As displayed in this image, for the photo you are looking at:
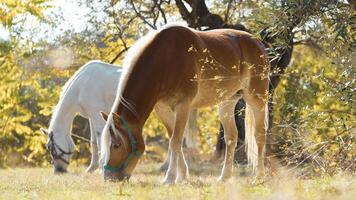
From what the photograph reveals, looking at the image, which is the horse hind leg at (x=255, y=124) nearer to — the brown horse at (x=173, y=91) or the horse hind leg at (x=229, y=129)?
the brown horse at (x=173, y=91)

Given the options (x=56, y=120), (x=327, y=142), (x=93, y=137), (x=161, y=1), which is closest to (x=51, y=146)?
(x=56, y=120)

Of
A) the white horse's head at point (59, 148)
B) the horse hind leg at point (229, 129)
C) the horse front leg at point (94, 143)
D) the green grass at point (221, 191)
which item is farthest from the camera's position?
the horse front leg at point (94, 143)

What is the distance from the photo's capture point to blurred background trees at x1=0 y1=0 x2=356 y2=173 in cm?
671

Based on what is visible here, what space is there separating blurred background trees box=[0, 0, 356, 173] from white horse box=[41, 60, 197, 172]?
9.27 ft

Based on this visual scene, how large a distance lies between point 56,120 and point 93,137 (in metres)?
1.36

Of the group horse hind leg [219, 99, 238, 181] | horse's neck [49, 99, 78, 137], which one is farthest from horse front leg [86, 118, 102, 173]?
horse hind leg [219, 99, 238, 181]

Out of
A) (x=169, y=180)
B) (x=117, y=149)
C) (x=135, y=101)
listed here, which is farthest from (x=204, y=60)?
(x=117, y=149)

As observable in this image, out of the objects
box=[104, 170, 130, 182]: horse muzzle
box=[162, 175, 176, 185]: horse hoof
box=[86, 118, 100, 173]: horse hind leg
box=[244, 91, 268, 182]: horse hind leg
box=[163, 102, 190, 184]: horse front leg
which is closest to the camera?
box=[104, 170, 130, 182]: horse muzzle

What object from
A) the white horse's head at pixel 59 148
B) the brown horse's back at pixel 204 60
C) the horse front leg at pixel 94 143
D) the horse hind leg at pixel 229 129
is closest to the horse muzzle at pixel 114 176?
the brown horse's back at pixel 204 60

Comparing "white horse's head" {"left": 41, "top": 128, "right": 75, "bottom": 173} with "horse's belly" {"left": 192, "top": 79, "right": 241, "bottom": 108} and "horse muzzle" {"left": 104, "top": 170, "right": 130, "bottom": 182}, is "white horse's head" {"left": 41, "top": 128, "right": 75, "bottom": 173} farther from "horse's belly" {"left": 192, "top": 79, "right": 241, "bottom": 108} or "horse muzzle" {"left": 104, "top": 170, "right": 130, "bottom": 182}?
"horse muzzle" {"left": 104, "top": 170, "right": 130, "bottom": 182}

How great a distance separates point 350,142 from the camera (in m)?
6.94

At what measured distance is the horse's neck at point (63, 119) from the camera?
38.7 feet

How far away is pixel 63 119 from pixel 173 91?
12.6 ft

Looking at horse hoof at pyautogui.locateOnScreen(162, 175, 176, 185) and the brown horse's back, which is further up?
the brown horse's back
